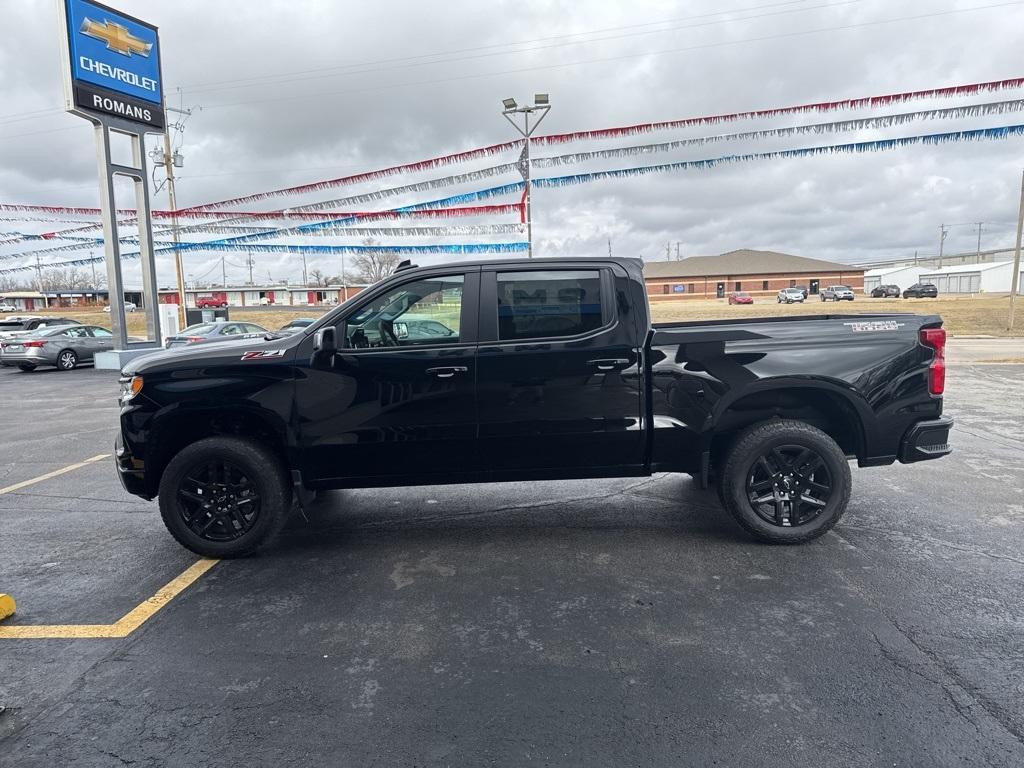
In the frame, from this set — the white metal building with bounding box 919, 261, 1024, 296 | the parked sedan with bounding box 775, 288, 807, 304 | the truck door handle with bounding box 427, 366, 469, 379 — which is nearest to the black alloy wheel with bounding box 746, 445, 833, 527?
the truck door handle with bounding box 427, 366, 469, 379

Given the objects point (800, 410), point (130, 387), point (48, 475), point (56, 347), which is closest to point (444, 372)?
point (130, 387)

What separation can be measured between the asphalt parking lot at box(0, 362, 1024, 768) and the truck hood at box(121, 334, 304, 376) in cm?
134

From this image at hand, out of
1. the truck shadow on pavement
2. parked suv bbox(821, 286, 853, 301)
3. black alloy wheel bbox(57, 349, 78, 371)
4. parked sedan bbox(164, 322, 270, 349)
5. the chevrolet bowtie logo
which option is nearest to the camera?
the truck shadow on pavement

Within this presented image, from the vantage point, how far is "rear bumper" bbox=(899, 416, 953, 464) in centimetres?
456

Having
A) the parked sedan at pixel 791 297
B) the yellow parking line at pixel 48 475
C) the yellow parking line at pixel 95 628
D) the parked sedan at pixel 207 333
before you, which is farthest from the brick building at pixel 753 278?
the yellow parking line at pixel 95 628

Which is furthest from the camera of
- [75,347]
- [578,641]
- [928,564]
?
[75,347]

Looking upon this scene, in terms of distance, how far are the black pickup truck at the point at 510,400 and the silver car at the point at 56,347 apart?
62.2 feet

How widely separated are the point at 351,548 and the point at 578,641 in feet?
6.64

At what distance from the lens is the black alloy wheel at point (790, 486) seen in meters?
4.56

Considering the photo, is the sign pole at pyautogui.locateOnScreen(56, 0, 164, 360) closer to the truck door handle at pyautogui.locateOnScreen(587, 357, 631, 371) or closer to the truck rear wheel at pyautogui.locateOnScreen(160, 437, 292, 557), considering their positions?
the truck rear wheel at pyautogui.locateOnScreen(160, 437, 292, 557)

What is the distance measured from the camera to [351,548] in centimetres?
471

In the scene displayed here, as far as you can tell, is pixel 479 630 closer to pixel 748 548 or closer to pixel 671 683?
pixel 671 683

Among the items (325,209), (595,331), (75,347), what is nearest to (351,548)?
(595,331)

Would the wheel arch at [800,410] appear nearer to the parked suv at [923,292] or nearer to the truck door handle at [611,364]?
the truck door handle at [611,364]
